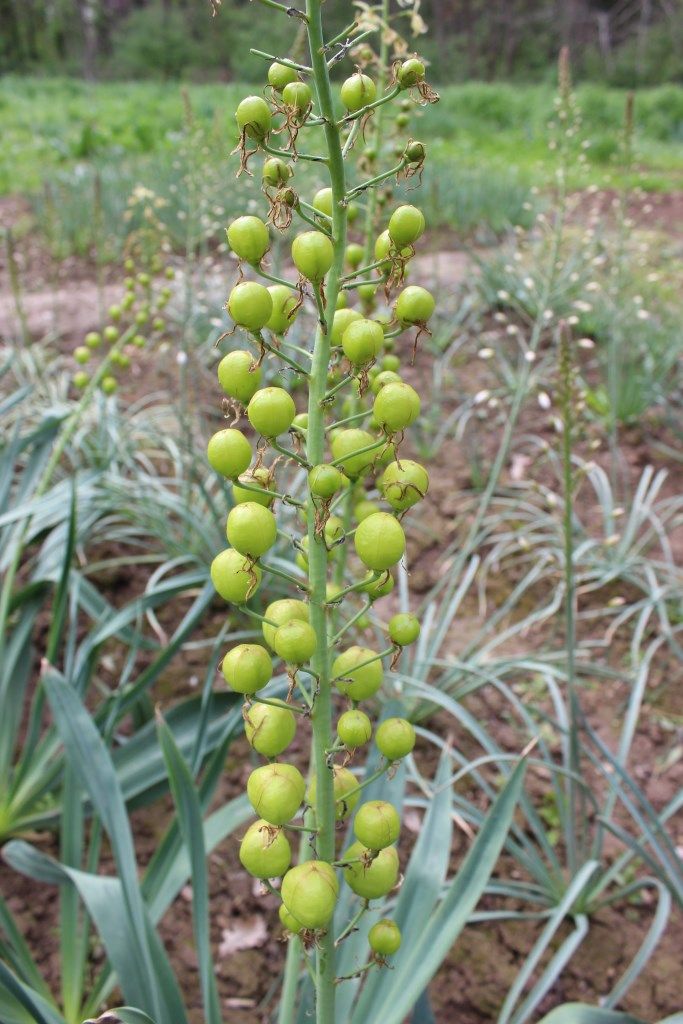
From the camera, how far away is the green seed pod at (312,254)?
970mm

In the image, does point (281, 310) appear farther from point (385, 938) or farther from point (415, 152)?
point (385, 938)

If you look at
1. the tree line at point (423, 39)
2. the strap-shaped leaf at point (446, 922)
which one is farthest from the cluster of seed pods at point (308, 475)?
the tree line at point (423, 39)

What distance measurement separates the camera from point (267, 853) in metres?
1.01

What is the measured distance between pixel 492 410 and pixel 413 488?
160 inches

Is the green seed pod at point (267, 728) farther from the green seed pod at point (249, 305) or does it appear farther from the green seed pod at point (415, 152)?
the green seed pod at point (415, 152)

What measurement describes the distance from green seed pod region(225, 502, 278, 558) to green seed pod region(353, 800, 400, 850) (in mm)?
375

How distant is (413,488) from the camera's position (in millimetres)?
1040

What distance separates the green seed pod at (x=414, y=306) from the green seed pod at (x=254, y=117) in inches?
10.2

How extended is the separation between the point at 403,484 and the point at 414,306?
8.9 inches

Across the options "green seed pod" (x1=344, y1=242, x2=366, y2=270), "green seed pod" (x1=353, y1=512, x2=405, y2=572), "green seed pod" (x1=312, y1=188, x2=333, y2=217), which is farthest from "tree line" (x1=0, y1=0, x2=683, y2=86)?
"green seed pod" (x1=353, y1=512, x2=405, y2=572)

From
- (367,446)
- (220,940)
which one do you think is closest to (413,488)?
(367,446)

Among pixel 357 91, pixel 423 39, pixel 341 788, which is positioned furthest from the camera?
pixel 423 39

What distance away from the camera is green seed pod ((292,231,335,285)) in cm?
97

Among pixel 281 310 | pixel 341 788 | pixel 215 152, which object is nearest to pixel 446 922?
pixel 341 788
